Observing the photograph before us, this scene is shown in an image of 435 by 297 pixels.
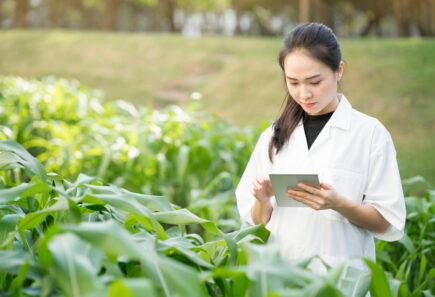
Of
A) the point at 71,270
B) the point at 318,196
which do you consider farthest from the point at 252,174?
the point at 71,270

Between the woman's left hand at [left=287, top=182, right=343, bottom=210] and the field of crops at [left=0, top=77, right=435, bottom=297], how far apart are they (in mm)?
206

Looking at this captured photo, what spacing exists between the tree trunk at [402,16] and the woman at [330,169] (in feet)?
56.9

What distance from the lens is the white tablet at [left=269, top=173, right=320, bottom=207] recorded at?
169cm

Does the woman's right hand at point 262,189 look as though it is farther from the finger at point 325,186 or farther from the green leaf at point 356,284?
the green leaf at point 356,284

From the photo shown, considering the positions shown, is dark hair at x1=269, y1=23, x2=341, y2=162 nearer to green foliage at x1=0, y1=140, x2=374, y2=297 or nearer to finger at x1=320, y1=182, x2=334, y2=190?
finger at x1=320, y1=182, x2=334, y2=190

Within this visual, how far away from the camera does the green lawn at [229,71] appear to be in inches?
339

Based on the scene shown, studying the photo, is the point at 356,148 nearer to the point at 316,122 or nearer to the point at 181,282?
the point at 316,122

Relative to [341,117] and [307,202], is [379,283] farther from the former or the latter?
[341,117]

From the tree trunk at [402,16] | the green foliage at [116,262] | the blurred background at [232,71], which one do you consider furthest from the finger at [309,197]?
the tree trunk at [402,16]

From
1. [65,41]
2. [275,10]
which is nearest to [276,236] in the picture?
[65,41]

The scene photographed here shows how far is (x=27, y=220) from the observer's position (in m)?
1.44

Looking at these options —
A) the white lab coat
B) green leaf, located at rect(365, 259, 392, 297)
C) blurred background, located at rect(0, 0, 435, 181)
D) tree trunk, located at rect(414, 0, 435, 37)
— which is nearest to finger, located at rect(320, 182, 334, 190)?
the white lab coat

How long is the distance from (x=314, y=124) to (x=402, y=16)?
701 inches

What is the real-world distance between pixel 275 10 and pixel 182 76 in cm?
1769
